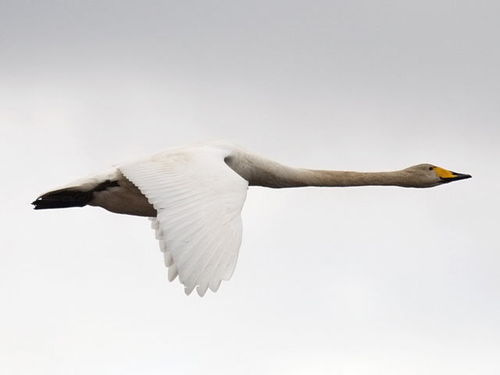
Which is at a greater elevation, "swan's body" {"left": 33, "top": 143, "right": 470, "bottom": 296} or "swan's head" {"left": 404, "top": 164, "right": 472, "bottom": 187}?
"swan's body" {"left": 33, "top": 143, "right": 470, "bottom": 296}

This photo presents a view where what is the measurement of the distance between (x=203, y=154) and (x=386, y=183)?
18.4ft

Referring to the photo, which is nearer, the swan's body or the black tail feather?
the swan's body

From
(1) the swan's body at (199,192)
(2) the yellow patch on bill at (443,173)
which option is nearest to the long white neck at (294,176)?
(1) the swan's body at (199,192)

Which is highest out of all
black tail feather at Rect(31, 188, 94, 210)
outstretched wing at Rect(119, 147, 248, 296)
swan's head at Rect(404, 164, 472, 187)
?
outstretched wing at Rect(119, 147, 248, 296)

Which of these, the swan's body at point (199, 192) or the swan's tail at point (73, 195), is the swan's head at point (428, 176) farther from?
the swan's tail at point (73, 195)

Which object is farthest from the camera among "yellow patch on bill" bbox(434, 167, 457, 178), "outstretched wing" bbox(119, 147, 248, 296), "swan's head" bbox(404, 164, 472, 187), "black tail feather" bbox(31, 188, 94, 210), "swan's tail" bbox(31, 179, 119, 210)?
"yellow patch on bill" bbox(434, 167, 457, 178)

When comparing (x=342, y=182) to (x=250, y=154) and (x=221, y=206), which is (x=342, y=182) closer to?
(x=250, y=154)

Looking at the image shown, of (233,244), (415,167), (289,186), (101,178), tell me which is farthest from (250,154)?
(233,244)

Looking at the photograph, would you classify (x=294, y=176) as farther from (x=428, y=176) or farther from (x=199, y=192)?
(x=199, y=192)

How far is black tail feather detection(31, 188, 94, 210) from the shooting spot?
21.3 metres

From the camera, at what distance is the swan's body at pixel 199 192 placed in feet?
51.6

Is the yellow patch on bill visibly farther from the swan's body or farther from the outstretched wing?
the outstretched wing

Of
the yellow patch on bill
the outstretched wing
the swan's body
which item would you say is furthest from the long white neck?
the outstretched wing

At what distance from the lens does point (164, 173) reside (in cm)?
1845
